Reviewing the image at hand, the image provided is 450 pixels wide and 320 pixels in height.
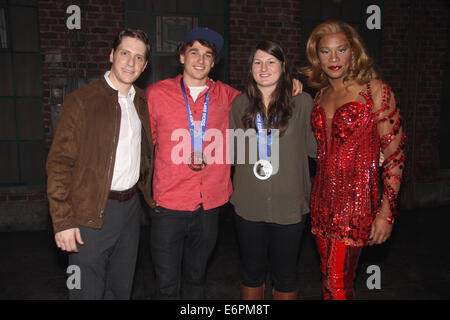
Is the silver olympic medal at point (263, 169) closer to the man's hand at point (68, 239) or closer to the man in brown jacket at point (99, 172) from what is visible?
the man in brown jacket at point (99, 172)

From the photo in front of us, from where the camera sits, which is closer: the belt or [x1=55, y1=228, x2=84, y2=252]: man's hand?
[x1=55, y1=228, x2=84, y2=252]: man's hand

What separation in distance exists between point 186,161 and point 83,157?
0.83 meters

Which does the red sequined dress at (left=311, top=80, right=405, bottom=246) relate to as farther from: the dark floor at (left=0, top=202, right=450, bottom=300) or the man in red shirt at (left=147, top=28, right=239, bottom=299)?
the dark floor at (left=0, top=202, right=450, bottom=300)

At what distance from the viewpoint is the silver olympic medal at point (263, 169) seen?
293cm

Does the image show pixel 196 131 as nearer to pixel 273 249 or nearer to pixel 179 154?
pixel 179 154

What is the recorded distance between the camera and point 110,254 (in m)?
2.76

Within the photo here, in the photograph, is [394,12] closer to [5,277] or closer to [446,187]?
[446,187]

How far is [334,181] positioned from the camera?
272cm

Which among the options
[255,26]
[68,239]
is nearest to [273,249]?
[68,239]

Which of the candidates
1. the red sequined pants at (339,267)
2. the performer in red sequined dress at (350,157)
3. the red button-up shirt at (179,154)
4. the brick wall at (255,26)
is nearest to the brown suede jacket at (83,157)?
the red button-up shirt at (179,154)

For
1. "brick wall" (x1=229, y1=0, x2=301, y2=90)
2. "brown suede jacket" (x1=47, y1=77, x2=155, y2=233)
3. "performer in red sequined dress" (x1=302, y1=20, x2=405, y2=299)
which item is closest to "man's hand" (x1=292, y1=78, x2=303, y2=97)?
"performer in red sequined dress" (x1=302, y1=20, x2=405, y2=299)

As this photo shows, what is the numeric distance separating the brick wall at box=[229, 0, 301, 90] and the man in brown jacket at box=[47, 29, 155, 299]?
367cm

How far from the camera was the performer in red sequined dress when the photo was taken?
2637mm

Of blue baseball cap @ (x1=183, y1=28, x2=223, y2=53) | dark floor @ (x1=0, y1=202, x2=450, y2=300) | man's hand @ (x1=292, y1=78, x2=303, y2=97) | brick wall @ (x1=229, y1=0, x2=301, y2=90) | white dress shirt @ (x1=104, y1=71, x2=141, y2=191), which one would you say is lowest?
dark floor @ (x1=0, y1=202, x2=450, y2=300)
